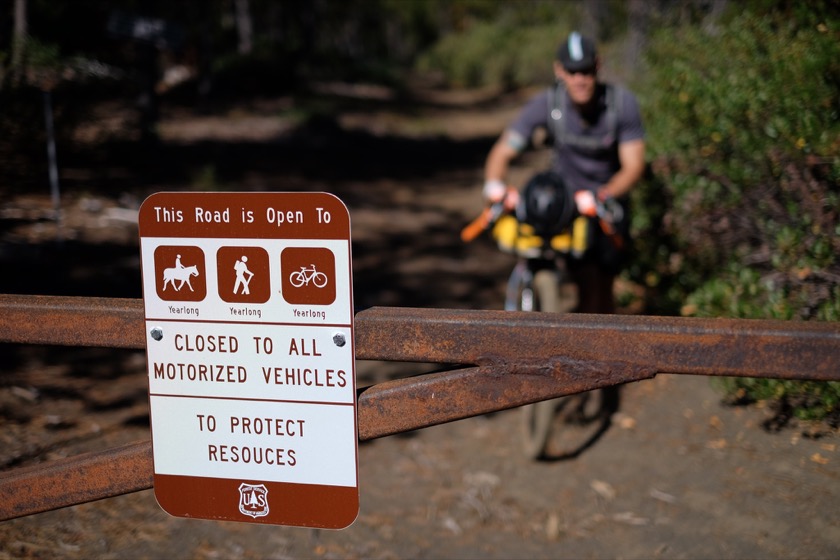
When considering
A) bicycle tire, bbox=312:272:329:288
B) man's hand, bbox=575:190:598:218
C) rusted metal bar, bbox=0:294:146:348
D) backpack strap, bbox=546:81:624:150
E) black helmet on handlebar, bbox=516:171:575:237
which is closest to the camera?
bicycle tire, bbox=312:272:329:288

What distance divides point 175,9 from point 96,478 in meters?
14.9

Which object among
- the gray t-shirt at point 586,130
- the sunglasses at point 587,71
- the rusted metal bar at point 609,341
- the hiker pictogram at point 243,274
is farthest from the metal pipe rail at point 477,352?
the gray t-shirt at point 586,130

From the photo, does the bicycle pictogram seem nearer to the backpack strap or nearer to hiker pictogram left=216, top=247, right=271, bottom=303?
Answer: hiker pictogram left=216, top=247, right=271, bottom=303

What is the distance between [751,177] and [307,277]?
3040 mm

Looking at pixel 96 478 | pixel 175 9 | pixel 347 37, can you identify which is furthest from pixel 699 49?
pixel 347 37

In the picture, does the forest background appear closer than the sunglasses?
Yes

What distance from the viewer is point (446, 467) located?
4457 mm

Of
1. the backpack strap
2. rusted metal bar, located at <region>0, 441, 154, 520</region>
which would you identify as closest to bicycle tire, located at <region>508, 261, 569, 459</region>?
the backpack strap

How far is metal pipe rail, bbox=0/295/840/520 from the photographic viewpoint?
1946mm

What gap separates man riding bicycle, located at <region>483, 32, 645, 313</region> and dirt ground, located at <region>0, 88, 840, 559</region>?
88 centimetres

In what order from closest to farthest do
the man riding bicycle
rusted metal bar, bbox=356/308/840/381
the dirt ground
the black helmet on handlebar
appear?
rusted metal bar, bbox=356/308/840/381
the dirt ground
the black helmet on handlebar
the man riding bicycle

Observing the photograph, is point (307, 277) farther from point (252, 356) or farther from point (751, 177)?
point (751, 177)

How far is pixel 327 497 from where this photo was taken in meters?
2.25

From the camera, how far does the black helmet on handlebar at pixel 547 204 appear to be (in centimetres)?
420
